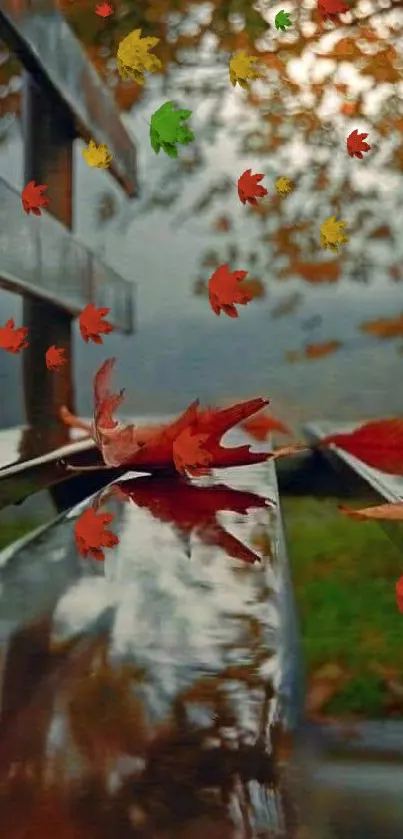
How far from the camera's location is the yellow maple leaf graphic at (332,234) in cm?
179

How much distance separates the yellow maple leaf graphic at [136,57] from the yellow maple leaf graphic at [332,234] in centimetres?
41

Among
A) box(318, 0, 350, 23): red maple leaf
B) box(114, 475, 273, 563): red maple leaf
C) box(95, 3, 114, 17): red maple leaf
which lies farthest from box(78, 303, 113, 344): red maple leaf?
box(318, 0, 350, 23): red maple leaf

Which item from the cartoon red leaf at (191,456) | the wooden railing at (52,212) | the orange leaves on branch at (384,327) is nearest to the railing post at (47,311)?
the wooden railing at (52,212)

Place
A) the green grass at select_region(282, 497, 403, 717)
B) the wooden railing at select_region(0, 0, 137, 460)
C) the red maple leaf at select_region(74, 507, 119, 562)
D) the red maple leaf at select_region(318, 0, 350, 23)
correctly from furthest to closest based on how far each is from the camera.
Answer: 1. the red maple leaf at select_region(318, 0, 350, 23)
2. the wooden railing at select_region(0, 0, 137, 460)
3. the green grass at select_region(282, 497, 403, 717)
4. the red maple leaf at select_region(74, 507, 119, 562)

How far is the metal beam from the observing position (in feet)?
3.90

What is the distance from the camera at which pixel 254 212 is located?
5.87 ft

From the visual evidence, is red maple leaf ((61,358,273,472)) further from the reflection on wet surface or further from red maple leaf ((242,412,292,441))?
the reflection on wet surface

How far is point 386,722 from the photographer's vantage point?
81 centimetres

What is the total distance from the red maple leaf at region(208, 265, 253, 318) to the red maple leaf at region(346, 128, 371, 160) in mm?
311

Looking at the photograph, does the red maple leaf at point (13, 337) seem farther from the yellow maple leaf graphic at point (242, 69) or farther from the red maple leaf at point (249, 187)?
the yellow maple leaf graphic at point (242, 69)

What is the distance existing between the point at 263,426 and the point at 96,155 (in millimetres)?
544

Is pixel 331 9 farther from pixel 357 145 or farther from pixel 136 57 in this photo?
pixel 136 57

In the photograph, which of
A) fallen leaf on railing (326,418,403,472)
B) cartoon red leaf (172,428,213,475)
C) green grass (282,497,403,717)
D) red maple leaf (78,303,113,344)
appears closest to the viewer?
green grass (282,497,403,717)

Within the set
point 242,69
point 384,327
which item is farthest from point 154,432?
point 242,69
